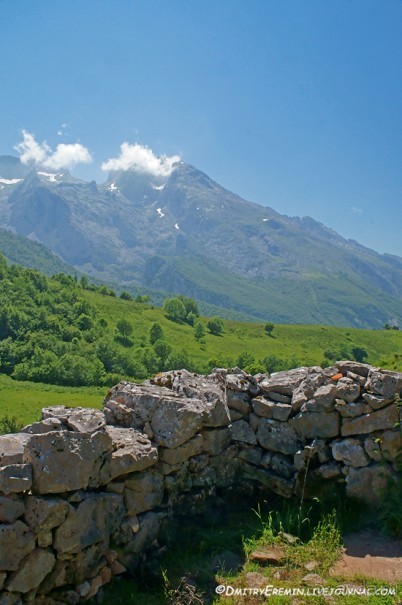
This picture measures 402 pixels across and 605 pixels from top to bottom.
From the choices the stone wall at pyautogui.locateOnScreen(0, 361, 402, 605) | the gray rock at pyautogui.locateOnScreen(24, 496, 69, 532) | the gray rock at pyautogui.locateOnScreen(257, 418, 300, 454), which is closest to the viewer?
the gray rock at pyautogui.locateOnScreen(24, 496, 69, 532)

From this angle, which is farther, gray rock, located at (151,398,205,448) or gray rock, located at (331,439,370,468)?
gray rock, located at (331,439,370,468)

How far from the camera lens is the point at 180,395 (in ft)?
39.6

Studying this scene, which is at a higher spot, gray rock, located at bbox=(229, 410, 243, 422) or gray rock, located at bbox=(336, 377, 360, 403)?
gray rock, located at bbox=(336, 377, 360, 403)

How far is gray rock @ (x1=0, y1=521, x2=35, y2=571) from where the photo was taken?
765 centimetres

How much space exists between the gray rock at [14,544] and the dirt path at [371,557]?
5655mm

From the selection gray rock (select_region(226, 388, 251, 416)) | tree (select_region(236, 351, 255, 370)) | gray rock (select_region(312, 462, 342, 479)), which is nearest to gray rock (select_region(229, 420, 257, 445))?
gray rock (select_region(226, 388, 251, 416))

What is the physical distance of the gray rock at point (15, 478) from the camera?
7863 millimetres

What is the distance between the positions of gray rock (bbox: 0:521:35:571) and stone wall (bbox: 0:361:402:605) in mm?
16

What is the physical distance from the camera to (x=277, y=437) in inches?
484

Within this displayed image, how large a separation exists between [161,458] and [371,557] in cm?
475

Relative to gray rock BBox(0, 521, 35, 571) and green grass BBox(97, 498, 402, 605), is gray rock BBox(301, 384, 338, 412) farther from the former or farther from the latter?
gray rock BBox(0, 521, 35, 571)

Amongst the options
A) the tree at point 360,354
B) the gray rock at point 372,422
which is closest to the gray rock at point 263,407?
the gray rock at point 372,422

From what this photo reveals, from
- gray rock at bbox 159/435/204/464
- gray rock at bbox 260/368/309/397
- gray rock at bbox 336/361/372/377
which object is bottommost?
gray rock at bbox 159/435/204/464

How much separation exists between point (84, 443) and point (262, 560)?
4.30m
